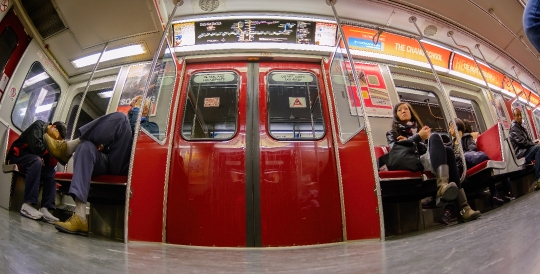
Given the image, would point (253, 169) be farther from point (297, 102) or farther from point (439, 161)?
point (439, 161)

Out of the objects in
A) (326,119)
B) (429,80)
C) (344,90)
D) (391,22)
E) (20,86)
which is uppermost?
(391,22)

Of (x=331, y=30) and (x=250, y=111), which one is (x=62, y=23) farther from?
(x=331, y=30)

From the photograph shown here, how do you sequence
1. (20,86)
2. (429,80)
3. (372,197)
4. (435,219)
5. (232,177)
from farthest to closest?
(429,80) → (20,86) → (435,219) → (232,177) → (372,197)

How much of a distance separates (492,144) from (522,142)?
1.26m

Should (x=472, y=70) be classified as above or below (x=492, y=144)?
above

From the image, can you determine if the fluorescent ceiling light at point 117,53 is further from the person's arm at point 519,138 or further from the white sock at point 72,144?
the person's arm at point 519,138

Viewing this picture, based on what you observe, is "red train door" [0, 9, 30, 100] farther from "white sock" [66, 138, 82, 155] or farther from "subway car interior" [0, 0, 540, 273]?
"white sock" [66, 138, 82, 155]

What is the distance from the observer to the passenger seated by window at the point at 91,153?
1870 mm

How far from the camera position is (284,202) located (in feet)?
7.61

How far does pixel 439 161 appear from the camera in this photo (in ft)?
7.33

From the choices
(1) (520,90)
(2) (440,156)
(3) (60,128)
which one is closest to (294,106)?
(2) (440,156)

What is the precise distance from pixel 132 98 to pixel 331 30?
254 cm

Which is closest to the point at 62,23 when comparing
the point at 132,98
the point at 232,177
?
the point at 132,98

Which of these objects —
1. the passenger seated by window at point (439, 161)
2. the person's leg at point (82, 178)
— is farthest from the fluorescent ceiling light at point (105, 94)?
the passenger seated by window at point (439, 161)
